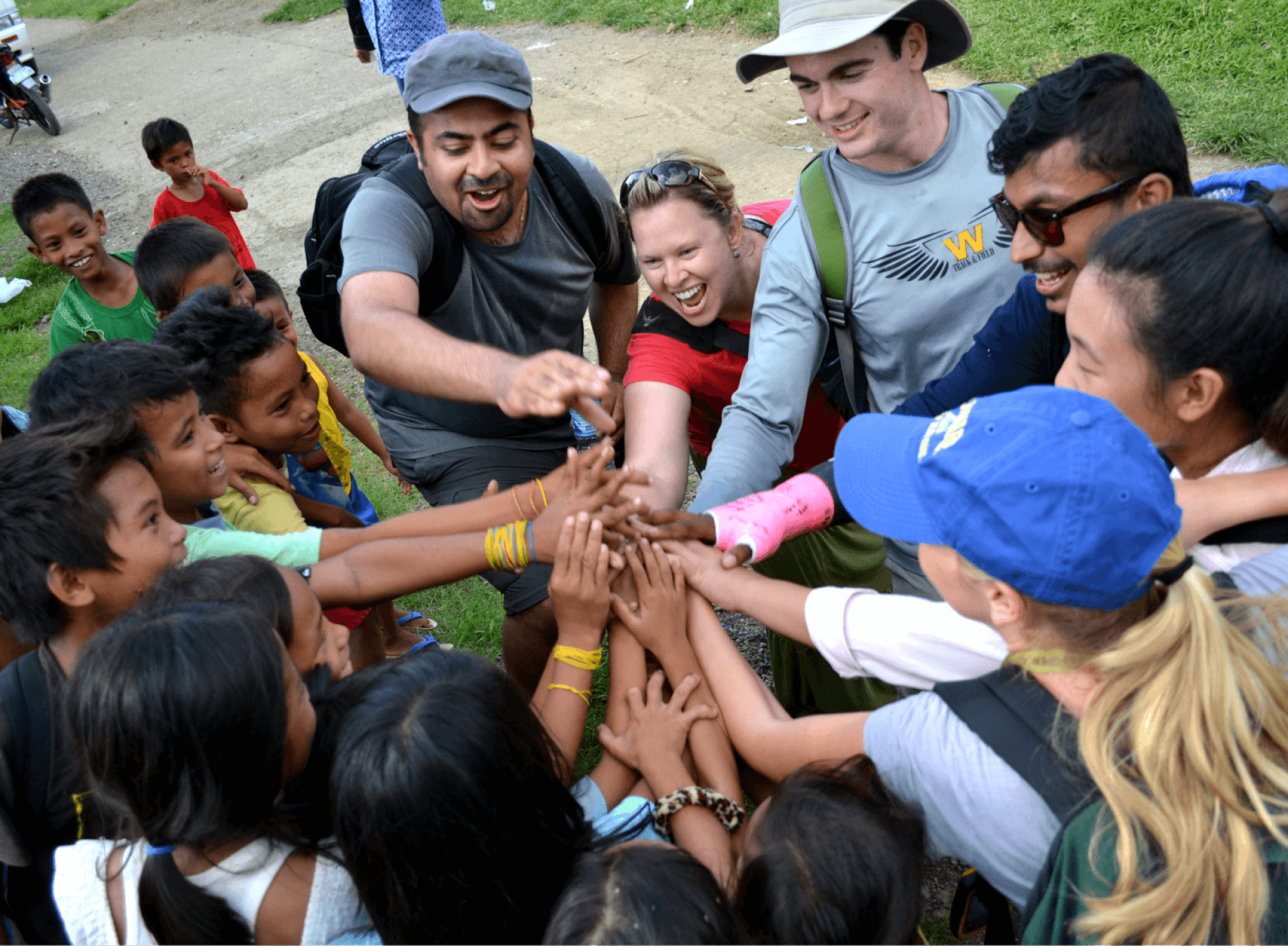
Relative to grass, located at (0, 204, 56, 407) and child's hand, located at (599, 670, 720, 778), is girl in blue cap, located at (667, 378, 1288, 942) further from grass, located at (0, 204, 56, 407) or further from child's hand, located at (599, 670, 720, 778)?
grass, located at (0, 204, 56, 407)

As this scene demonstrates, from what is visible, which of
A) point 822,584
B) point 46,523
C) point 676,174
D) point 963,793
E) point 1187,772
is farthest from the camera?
point 822,584

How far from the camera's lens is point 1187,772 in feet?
4.26

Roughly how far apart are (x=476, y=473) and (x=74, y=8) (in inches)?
762

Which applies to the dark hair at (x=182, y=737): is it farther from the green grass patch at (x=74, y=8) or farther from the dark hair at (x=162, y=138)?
the green grass patch at (x=74, y=8)

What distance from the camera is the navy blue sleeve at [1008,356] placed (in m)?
2.34

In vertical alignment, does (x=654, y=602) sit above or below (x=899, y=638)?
below

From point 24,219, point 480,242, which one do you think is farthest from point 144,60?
point 480,242

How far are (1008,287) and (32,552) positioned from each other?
8.30ft

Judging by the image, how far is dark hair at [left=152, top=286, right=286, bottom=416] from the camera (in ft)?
10.1

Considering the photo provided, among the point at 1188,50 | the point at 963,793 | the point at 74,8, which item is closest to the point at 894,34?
the point at 963,793

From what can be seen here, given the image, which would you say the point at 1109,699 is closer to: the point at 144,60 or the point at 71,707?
the point at 71,707

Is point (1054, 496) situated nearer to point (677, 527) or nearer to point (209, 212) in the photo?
point (677, 527)

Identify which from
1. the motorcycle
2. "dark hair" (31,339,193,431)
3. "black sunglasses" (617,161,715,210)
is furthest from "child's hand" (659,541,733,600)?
the motorcycle

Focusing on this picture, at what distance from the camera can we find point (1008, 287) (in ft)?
8.68
